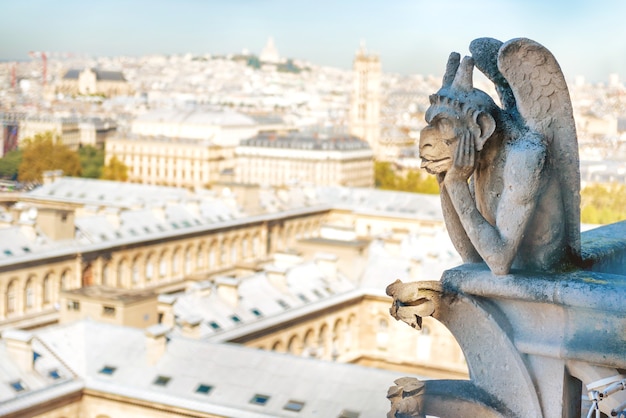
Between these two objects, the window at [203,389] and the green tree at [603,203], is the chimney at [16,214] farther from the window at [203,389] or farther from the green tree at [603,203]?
the green tree at [603,203]

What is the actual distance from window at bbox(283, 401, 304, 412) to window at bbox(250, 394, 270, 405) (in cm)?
60

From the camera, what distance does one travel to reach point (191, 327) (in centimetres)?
3209

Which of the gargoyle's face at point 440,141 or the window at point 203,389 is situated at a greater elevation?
the gargoyle's face at point 440,141

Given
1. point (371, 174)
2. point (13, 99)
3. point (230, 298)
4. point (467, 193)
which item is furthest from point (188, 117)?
point (467, 193)

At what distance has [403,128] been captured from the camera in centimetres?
16025

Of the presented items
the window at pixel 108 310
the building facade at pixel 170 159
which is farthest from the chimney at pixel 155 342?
the building facade at pixel 170 159

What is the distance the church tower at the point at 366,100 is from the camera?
5940 inches

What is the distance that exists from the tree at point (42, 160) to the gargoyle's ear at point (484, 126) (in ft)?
322

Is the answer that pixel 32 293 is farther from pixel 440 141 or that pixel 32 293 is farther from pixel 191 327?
pixel 440 141

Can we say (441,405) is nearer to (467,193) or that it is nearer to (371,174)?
(467,193)

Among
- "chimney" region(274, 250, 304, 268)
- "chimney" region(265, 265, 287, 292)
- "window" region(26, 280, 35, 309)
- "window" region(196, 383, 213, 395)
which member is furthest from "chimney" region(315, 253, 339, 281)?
Answer: "window" region(196, 383, 213, 395)

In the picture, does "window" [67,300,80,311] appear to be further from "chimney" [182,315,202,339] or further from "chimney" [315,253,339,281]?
"chimney" [315,253,339,281]

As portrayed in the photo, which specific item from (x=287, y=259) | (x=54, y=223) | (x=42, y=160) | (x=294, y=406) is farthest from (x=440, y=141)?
(x=42, y=160)

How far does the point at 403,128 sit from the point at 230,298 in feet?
412
